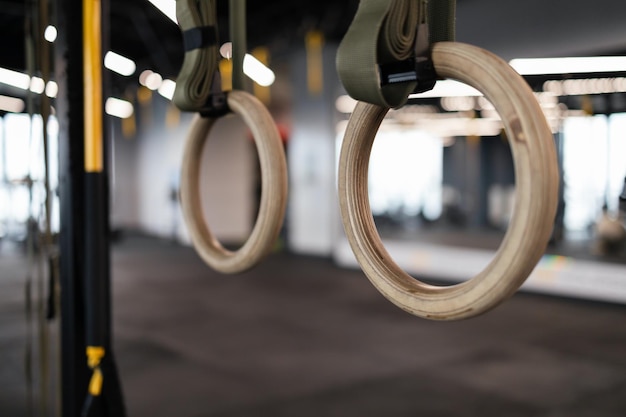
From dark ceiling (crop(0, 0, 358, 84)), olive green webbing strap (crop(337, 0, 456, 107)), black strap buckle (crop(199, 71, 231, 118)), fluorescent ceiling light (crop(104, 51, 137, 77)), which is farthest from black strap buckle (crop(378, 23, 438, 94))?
fluorescent ceiling light (crop(104, 51, 137, 77))

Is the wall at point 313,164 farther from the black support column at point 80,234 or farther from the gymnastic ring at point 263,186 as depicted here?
the gymnastic ring at point 263,186

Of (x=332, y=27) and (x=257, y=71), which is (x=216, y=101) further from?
(x=257, y=71)

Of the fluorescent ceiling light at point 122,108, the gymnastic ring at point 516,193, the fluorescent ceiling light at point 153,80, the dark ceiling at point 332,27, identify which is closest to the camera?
the gymnastic ring at point 516,193

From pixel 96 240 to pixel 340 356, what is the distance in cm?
236

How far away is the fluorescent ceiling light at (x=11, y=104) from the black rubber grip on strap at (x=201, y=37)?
9890 mm

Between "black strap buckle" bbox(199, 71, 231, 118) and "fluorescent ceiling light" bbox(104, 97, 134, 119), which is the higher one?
"fluorescent ceiling light" bbox(104, 97, 134, 119)

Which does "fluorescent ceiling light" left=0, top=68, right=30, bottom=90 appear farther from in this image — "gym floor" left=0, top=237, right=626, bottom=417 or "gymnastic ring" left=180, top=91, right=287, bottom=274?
"gymnastic ring" left=180, top=91, right=287, bottom=274

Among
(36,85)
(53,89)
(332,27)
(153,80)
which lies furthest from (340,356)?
(153,80)

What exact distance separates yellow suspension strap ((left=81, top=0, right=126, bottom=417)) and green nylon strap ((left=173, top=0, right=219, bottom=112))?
669 millimetres

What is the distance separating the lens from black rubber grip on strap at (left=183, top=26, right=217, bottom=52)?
1117mm

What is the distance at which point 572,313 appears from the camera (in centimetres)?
520

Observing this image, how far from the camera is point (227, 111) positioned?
1.14 m

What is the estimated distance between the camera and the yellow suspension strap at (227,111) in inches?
40.6

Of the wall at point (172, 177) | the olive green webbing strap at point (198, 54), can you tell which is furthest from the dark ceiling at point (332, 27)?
the wall at point (172, 177)
